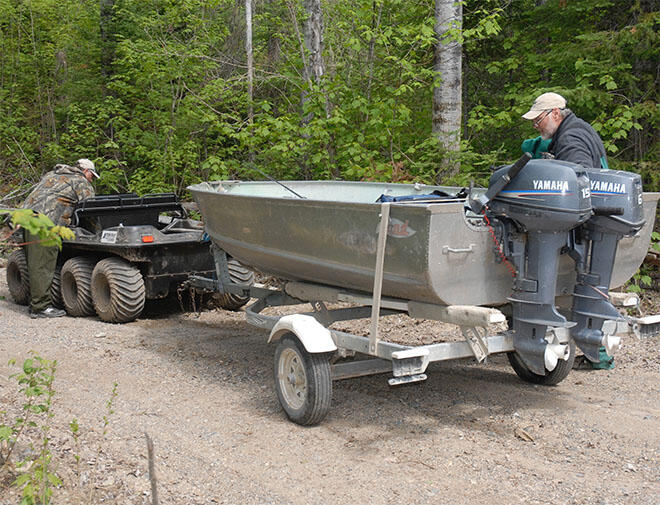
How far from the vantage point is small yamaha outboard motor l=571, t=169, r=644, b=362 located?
15.7ft

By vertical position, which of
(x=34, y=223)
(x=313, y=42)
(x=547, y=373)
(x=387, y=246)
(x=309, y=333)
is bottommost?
(x=547, y=373)

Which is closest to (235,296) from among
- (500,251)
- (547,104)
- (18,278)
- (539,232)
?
(18,278)

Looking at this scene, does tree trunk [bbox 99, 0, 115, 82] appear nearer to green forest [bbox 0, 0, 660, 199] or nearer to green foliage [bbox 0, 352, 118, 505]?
green forest [bbox 0, 0, 660, 199]

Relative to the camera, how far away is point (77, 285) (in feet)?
28.3

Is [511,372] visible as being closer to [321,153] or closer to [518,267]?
[518,267]

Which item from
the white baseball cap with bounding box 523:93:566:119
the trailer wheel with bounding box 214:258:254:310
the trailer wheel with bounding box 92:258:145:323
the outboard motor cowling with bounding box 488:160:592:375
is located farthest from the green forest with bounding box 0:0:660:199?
the outboard motor cowling with bounding box 488:160:592:375

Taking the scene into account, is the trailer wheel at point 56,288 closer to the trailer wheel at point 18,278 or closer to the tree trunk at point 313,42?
the trailer wheel at point 18,278

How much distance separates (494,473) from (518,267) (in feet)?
4.30

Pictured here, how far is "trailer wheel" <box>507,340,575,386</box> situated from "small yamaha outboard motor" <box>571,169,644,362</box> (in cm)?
88

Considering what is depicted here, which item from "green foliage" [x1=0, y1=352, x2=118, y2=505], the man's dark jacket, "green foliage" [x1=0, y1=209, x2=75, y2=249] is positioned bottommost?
"green foliage" [x1=0, y1=352, x2=118, y2=505]

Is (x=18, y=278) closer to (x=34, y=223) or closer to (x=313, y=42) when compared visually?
(x=313, y=42)

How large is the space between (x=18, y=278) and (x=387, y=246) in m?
6.55

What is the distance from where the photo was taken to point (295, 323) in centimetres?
514

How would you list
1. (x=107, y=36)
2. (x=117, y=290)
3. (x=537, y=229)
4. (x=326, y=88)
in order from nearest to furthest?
1. (x=537, y=229)
2. (x=117, y=290)
3. (x=326, y=88)
4. (x=107, y=36)
